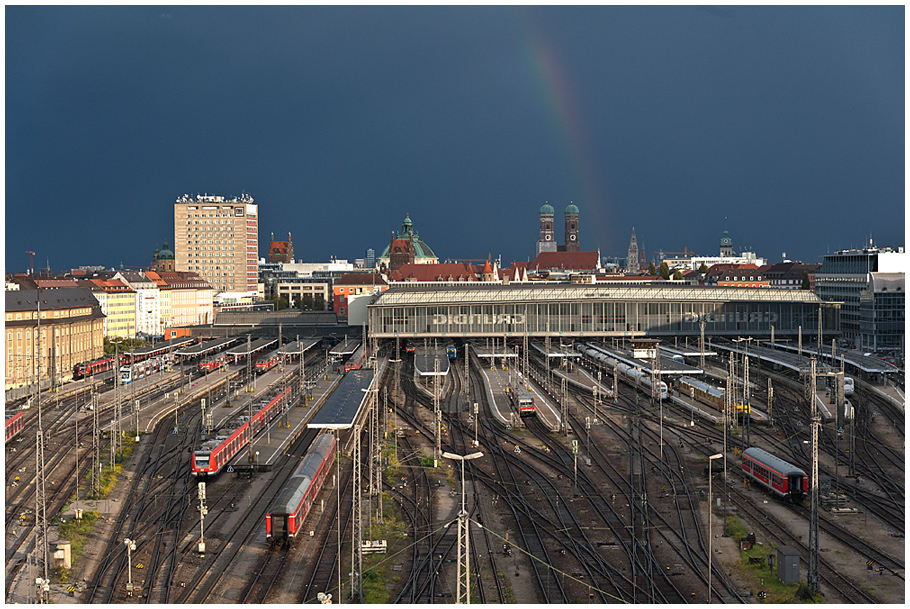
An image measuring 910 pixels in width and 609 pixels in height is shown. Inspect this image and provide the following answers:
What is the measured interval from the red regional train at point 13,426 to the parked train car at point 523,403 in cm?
3463

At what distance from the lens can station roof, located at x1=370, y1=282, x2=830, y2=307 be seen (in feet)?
363

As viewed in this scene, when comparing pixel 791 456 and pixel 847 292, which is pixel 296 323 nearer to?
pixel 847 292

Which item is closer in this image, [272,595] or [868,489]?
[272,595]

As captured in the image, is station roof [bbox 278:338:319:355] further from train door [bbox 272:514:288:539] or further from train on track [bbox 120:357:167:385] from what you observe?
train door [bbox 272:514:288:539]

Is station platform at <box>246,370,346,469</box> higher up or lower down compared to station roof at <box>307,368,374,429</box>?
lower down

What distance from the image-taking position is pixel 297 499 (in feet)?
118

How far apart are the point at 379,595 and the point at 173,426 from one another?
3715cm

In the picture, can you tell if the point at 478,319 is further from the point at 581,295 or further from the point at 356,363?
the point at 356,363

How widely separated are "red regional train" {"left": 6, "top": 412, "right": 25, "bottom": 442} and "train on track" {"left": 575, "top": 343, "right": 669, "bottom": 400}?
1758 inches

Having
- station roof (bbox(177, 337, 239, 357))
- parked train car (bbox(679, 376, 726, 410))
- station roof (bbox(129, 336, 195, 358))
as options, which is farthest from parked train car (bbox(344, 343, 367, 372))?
parked train car (bbox(679, 376, 726, 410))

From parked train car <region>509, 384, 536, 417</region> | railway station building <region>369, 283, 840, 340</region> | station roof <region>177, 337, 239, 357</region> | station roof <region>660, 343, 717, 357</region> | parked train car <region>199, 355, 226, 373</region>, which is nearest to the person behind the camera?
parked train car <region>509, 384, 536, 417</region>

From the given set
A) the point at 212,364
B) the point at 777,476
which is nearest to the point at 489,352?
the point at 212,364

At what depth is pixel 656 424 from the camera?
61000mm

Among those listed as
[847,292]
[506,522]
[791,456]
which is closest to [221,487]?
[506,522]
